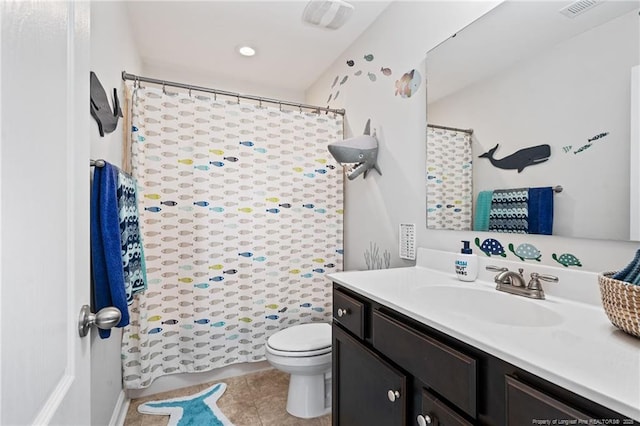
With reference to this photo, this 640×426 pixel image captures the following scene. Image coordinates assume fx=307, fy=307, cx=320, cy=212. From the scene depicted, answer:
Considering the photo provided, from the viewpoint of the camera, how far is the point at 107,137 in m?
1.42

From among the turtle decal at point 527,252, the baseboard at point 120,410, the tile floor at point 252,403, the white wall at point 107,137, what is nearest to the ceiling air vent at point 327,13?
the white wall at point 107,137

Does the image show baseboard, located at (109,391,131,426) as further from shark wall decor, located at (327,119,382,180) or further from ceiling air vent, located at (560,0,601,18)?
ceiling air vent, located at (560,0,601,18)

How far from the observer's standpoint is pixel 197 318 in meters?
2.01

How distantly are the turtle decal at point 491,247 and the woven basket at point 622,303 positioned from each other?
0.51 m

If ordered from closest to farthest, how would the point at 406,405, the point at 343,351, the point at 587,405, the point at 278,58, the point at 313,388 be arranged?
the point at 587,405
the point at 406,405
the point at 343,351
the point at 313,388
the point at 278,58

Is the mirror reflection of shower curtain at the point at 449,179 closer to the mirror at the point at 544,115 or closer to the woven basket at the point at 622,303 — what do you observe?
the mirror at the point at 544,115

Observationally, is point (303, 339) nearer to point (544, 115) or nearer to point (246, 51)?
point (544, 115)

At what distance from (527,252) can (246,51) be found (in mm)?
2338

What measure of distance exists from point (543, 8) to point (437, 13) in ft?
1.79

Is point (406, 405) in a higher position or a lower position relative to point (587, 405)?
lower

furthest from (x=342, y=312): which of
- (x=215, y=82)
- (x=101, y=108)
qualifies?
(x=215, y=82)

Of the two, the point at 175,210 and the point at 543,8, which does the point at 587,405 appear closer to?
the point at 543,8

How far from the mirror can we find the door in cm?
138

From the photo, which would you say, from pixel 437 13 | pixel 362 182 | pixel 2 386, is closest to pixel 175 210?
pixel 362 182
